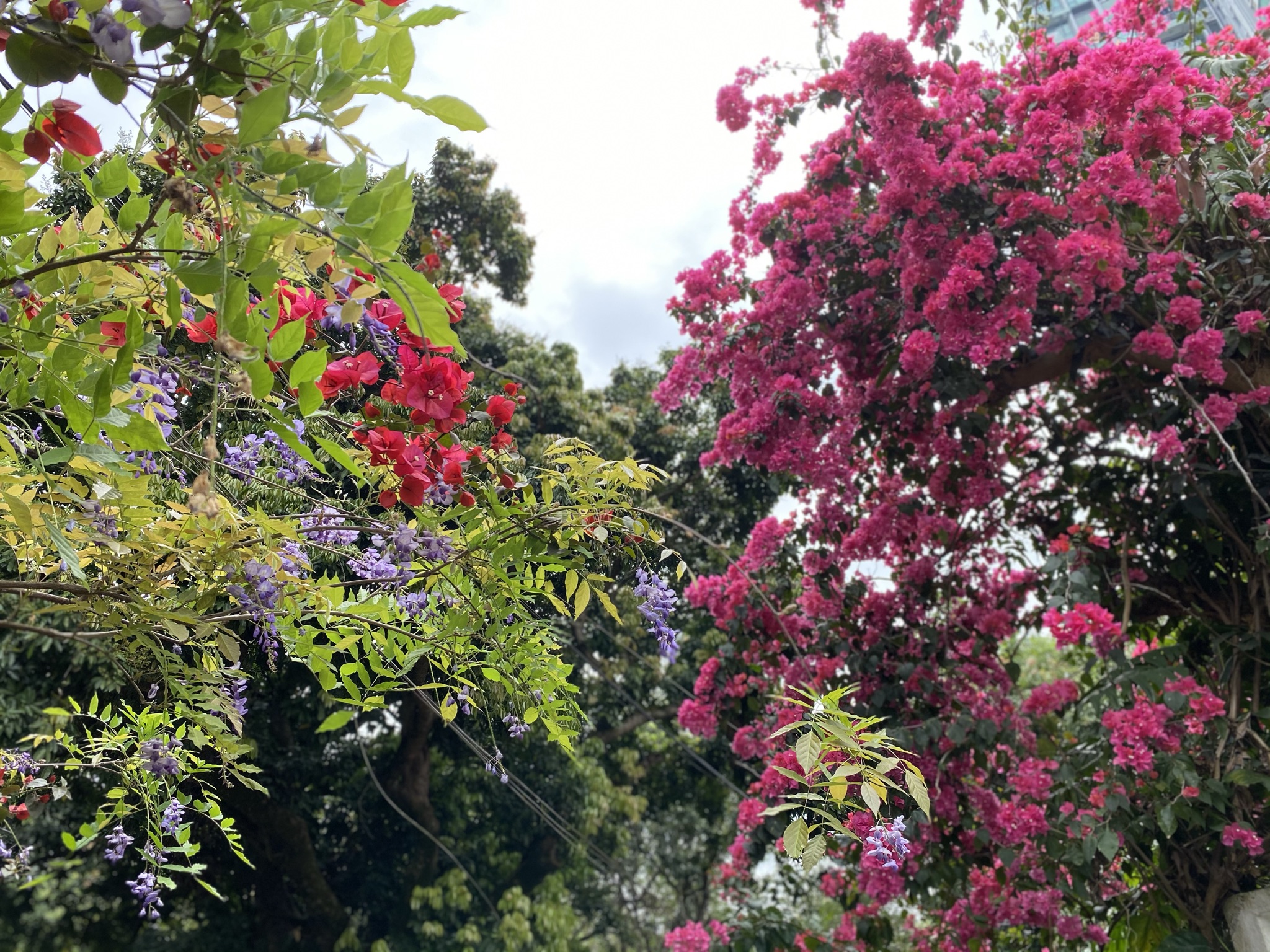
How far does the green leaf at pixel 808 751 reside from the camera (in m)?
1.02

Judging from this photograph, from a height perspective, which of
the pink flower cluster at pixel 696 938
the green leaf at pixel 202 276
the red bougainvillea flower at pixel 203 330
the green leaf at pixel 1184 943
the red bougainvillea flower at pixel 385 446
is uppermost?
the red bougainvillea flower at pixel 203 330

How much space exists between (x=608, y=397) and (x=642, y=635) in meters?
2.10

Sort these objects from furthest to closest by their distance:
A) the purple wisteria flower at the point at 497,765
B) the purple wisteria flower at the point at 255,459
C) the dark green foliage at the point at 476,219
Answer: the dark green foliage at the point at 476,219 < the purple wisteria flower at the point at 255,459 < the purple wisteria flower at the point at 497,765

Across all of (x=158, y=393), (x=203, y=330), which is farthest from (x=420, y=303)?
(x=158, y=393)

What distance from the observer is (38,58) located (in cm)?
72

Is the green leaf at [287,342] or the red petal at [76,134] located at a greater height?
the red petal at [76,134]

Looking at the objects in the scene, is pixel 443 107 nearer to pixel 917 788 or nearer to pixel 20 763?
pixel 917 788

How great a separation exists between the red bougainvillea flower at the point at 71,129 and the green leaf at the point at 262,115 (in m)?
0.28

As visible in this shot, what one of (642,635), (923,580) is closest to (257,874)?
(642,635)

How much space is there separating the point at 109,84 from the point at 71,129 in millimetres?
143

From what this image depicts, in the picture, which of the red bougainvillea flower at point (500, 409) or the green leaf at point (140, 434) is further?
the red bougainvillea flower at point (500, 409)

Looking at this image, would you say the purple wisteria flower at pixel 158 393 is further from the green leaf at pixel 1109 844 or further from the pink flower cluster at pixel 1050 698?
the pink flower cluster at pixel 1050 698

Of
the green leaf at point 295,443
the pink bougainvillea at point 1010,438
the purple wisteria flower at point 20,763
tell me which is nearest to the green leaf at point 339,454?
the green leaf at point 295,443

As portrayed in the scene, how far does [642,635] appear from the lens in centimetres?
689
